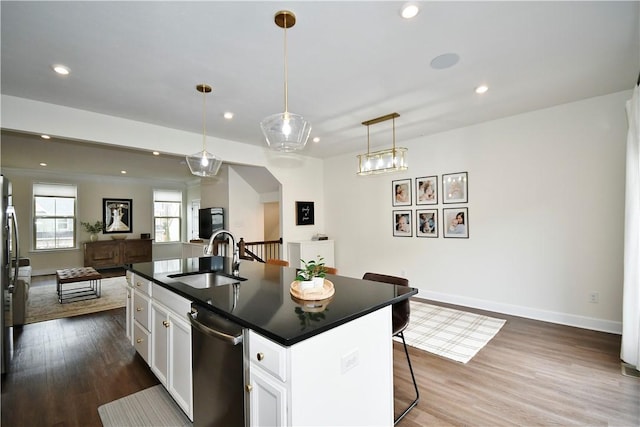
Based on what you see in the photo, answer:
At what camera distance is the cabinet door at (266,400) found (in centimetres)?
114

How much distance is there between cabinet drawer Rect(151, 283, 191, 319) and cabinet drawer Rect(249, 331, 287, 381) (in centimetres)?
70

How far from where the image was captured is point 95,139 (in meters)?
3.58

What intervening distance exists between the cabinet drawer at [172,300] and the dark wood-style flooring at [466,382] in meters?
0.87

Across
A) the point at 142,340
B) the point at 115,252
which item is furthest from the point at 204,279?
the point at 115,252

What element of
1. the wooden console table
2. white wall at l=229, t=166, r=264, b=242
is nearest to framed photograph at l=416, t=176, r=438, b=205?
white wall at l=229, t=166, r=264, b=242

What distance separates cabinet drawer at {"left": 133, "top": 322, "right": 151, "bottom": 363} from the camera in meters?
2.40

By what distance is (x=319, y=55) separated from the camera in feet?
7.76

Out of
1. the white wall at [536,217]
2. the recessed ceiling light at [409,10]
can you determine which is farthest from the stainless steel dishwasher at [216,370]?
the white wall at [536,217]

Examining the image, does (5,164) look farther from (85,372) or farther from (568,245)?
(568,245)

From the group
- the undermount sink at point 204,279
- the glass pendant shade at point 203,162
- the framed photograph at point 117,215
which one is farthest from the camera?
the framed photograph at point 117,215

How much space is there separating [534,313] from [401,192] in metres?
2.57

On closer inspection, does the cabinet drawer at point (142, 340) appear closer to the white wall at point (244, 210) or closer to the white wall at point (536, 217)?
the white wall at point (244, 210)

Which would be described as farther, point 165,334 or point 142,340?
A: point 142,340

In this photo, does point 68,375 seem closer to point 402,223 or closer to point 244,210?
point 244,210
